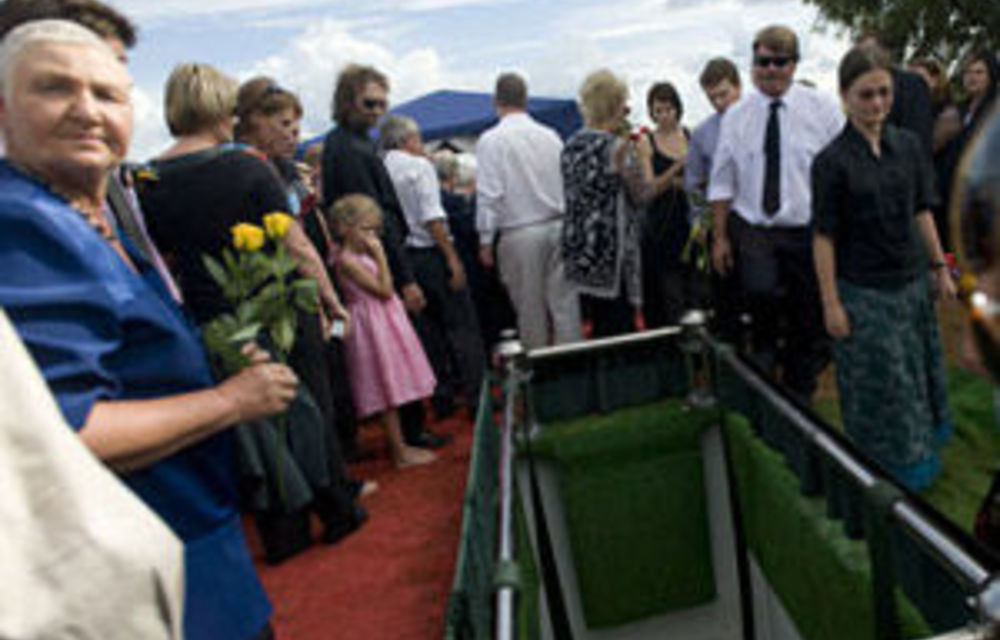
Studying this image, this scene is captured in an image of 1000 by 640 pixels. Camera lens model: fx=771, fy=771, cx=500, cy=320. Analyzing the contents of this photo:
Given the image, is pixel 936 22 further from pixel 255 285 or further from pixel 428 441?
pixel 255 285

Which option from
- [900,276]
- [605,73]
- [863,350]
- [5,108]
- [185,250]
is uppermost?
[605,73]

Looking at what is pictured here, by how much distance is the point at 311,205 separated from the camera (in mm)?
3961

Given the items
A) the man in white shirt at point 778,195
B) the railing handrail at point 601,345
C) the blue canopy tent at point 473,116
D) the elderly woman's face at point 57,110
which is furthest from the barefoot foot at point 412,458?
the blue canopy tent at point 473,116

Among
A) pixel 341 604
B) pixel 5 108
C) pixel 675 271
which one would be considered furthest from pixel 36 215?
pixel 675 271

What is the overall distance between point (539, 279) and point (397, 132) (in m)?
1.22

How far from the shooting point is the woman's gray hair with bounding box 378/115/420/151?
459cm

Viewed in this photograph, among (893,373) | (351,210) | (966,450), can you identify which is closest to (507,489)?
(893,373)

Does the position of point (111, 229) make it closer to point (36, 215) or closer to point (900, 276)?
point (36, 215)

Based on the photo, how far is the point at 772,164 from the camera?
11.8 ft

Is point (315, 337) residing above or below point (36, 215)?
below

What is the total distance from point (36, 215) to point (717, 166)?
344cm

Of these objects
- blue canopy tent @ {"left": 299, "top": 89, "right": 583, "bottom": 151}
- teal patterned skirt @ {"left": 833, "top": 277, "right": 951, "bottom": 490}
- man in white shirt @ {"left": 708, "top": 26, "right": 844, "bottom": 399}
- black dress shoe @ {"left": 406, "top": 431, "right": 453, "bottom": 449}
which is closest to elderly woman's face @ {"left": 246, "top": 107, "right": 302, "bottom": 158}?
Answer: black dress shoe @ {"left": 406, "top": 431, "right": 453, "bottom": 449}

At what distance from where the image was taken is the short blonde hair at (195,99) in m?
2.44

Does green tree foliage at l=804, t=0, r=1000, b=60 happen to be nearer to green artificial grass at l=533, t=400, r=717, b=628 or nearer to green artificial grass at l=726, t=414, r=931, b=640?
A: green artificial grass at l=533, t=400, r=717, b=628
